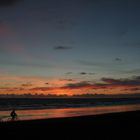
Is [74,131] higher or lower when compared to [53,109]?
lower

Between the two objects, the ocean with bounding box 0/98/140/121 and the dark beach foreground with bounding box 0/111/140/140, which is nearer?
the dark beach foreground with bounding box 0/111/140/140

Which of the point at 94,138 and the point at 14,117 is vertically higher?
the point at 14,117

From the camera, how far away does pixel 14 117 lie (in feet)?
115

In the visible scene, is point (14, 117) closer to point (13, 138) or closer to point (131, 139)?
point (13, 138)

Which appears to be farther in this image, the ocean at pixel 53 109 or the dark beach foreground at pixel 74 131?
the ocean at pixel 53 109

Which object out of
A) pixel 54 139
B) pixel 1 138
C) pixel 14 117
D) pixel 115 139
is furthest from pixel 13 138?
pixel 14 117

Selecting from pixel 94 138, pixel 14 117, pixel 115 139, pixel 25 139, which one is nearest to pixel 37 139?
pixel 25 139

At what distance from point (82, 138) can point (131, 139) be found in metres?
2.27

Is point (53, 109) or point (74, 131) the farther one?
point (53, 109)

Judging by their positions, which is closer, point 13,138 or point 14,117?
point 13,138

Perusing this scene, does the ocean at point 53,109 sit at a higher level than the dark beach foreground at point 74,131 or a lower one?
higher

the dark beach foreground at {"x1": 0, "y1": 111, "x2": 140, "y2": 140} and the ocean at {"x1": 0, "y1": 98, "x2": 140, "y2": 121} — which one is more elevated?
the ocean at {"x1": 0, "y1": 98, "x2": 140, "y2": 121}

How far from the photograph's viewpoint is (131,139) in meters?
13.6

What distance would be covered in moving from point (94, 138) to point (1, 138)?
4.30m
